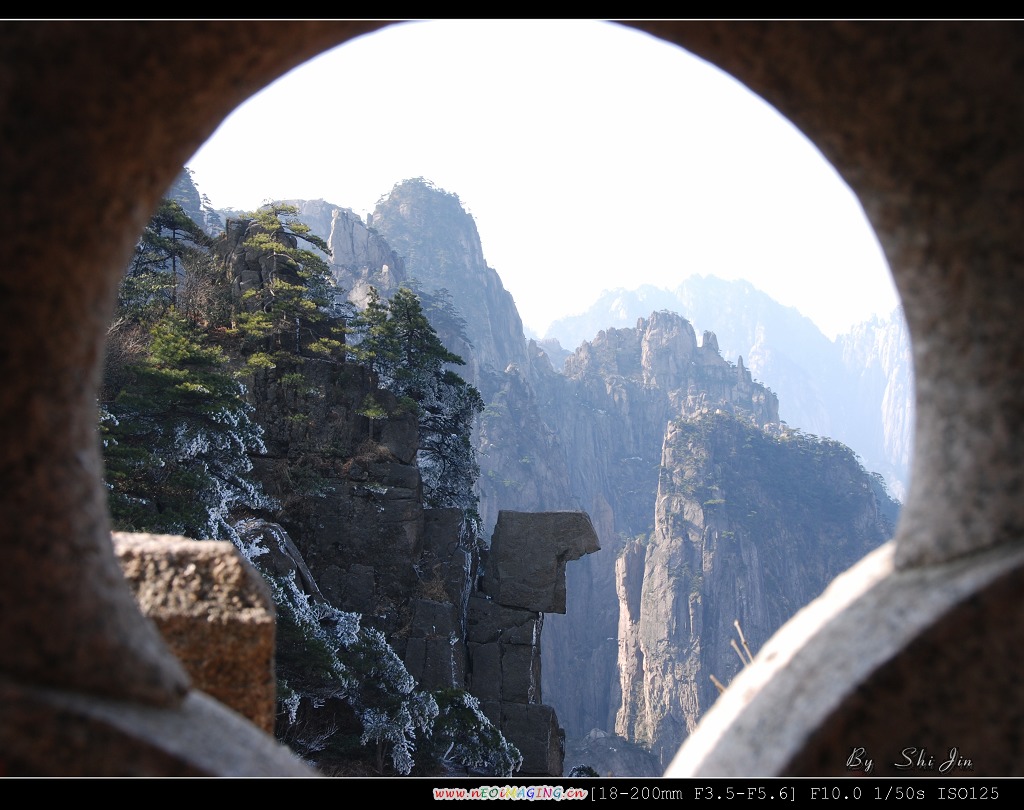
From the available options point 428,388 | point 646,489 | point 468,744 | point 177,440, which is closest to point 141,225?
point 177,440

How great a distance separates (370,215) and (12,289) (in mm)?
72584

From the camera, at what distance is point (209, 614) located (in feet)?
5.68

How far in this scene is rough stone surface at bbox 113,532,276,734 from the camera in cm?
172

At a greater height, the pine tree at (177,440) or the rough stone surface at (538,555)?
the pine tree at (177,440)

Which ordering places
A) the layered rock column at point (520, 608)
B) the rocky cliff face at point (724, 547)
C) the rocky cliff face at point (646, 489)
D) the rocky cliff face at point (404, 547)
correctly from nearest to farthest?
the rocky cliff face at point (404, 547) < the layered rock column at point (520, 608) < the rocky cliff face at point (724, 547) < the rocky cliff face at point (646, 489)

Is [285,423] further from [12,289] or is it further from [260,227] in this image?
[12,289]

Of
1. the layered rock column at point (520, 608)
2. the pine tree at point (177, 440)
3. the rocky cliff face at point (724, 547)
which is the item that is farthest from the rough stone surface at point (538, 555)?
the rocky cliff face at point (724, 547)

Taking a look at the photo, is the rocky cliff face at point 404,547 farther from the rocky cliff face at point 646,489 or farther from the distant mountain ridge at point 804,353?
the distant mountain ridge at point 804,353

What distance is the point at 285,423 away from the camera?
14.6 meters

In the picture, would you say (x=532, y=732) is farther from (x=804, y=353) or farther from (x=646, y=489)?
(x=804, y=353)

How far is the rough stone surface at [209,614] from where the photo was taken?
1.72 metres

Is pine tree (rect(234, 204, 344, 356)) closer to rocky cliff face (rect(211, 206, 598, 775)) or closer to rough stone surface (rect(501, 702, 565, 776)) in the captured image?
rocky cliff face (rect(211, 206, 598, 775))

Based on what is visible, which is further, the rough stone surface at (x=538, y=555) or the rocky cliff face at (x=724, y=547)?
the rocky cliff face at (x=724, y=547)
